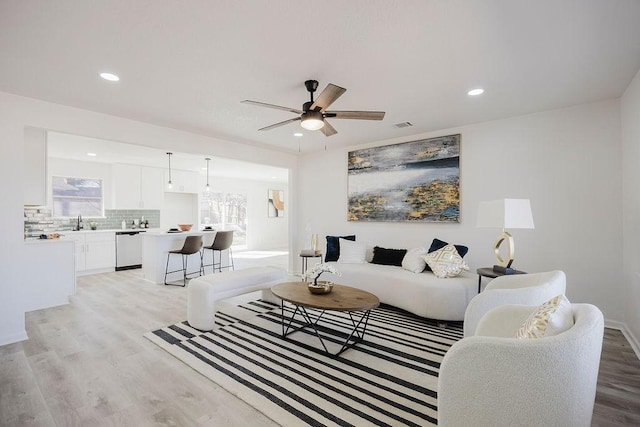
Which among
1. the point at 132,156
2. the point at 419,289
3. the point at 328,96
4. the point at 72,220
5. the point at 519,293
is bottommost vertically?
the point at 419,289

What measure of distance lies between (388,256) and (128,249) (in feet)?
19.2

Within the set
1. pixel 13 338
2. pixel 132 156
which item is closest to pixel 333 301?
pixel 13 338

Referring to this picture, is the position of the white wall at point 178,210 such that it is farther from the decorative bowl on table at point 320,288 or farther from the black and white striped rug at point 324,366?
the decorative bowl on table at point 320,288

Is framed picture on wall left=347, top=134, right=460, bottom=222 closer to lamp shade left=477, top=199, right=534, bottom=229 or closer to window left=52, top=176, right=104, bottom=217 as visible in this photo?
lamp shade left=477, top=199, right=534, bottom=229

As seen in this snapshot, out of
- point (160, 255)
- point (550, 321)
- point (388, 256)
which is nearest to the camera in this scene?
point (550, 321)

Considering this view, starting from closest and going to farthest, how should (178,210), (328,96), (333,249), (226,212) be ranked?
1. (328,96)
2. (333,249)
3. (178,210)
4. (226,212)

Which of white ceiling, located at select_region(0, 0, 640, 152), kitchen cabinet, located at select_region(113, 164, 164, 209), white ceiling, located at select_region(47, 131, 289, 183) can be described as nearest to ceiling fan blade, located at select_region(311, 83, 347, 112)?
white ceiling, located at select_region(0, 0, 640, 152)

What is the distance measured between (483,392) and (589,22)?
2431mm

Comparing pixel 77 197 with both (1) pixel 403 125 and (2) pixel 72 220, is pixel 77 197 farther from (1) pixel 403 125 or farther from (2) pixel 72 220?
(1) pixel 403 125

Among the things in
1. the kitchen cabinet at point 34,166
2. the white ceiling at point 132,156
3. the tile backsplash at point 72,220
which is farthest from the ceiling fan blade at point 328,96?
the tile backsplash at point 72,220

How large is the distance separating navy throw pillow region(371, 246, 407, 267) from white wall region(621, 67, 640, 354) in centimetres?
240

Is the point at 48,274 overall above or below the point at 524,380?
below

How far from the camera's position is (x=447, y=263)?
3.64 metres

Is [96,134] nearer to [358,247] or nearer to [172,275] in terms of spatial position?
[172,275]
